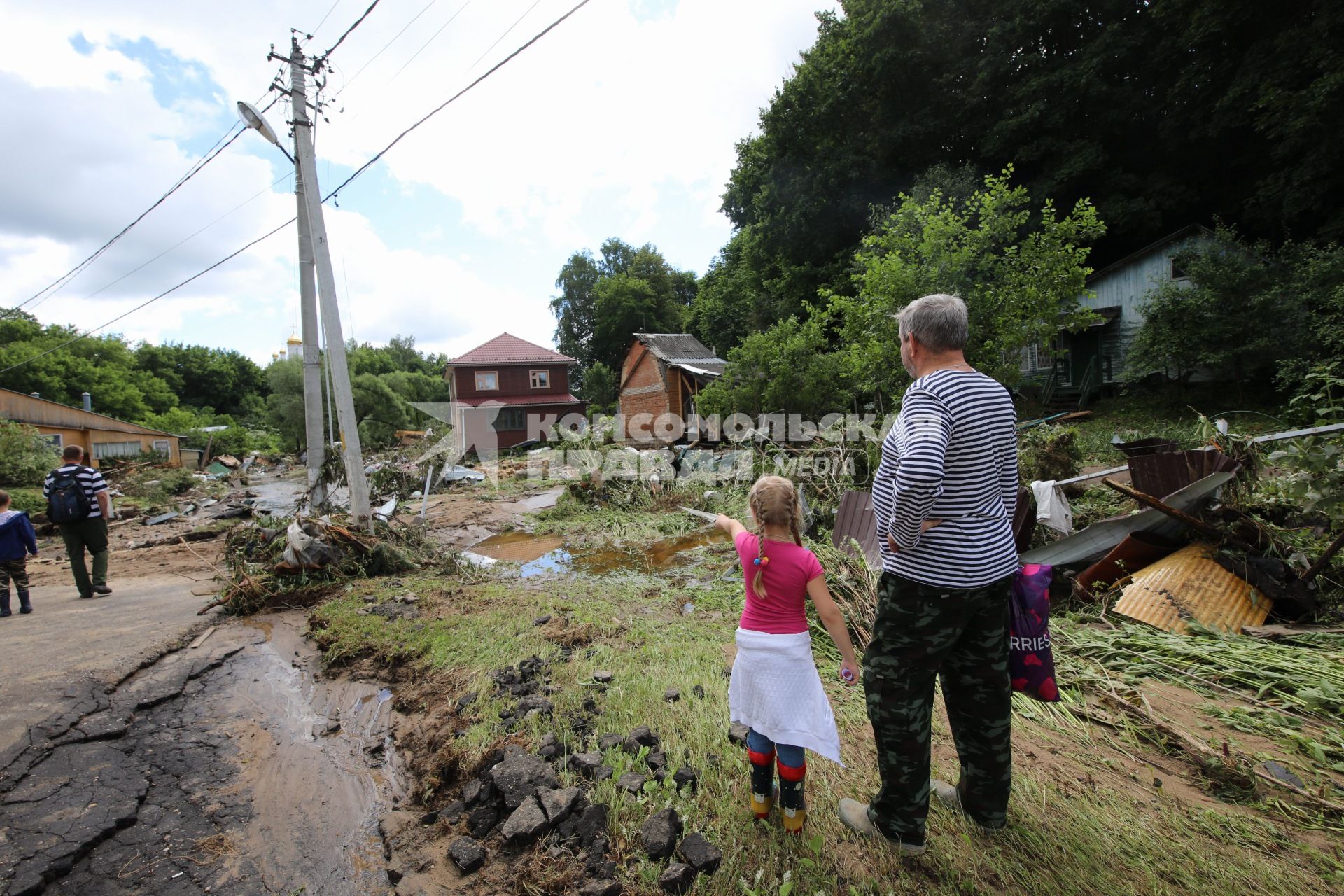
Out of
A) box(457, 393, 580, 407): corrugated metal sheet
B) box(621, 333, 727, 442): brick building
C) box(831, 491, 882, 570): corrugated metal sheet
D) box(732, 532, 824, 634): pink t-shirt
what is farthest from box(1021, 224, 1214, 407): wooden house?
box(457, 393, 580, 407): corrugated metal sheet

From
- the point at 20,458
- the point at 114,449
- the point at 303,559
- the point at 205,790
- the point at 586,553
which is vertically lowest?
the point at 586,553

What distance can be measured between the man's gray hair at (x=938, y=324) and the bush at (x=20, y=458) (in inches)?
889

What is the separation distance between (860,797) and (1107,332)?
904 inches

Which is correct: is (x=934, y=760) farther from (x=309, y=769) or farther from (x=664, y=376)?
(x=664, y=376)

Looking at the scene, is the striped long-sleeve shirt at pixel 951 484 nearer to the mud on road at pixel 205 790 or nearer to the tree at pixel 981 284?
the mud on road at pixel 205 790

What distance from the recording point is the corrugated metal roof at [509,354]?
3109 centimetres

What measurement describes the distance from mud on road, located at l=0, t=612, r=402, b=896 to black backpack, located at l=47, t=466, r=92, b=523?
317cm

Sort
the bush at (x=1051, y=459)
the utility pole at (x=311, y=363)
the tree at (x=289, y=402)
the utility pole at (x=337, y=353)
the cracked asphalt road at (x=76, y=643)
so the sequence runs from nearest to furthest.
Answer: the cracked asphalt road at (x=76, y=643) < the bush at (x=1051, y=459) < the utility pole at (x=337, y=353) < the utility pole at (x=311, y=363) < the tree at (x=289, y=402)

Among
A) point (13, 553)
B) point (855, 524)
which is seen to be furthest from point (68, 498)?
point (855, 524)

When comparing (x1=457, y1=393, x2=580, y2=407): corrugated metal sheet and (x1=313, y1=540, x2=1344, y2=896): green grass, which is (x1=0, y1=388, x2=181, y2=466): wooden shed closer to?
(x1=457, y1=393, x2=580, y2=407): corrugated metal sheet

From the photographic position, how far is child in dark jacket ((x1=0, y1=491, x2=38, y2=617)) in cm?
597

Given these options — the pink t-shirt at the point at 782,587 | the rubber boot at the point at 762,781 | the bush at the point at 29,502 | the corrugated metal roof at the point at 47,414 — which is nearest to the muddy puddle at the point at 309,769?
the rubber boot at the point at 762,781

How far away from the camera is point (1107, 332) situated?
19750 millimetres

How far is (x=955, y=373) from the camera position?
204cm
